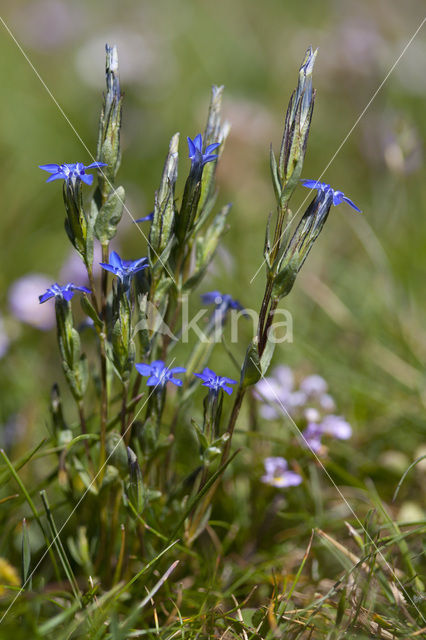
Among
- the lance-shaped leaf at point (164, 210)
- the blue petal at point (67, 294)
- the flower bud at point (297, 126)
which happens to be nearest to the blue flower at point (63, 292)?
the blue petal at point (67, 294)

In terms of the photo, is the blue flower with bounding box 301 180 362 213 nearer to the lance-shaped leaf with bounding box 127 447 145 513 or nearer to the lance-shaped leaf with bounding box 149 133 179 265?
the lance-shaped leaf with bounding box 149 133 179 265

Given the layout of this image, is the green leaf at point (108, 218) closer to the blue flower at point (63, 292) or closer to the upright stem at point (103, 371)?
the upright stem at point (103, 371)

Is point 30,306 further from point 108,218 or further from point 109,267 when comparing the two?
point 109,267

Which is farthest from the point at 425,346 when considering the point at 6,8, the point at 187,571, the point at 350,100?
the point at 6,8

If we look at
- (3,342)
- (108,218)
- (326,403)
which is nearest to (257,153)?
(3,342)

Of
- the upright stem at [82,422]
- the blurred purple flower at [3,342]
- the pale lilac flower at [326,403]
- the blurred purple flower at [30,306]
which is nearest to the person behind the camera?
the upright stem at [82,422]

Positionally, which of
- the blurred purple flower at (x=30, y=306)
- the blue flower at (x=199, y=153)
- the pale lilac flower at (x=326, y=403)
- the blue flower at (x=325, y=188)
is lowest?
the pale lilac flower at (x=326, y=403)

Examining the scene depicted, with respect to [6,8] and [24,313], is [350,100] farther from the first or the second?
[6,8]

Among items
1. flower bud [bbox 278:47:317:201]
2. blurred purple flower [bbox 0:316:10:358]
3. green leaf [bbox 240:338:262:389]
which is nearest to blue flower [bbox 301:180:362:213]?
flower bud [bbox 278:47:317:201]
